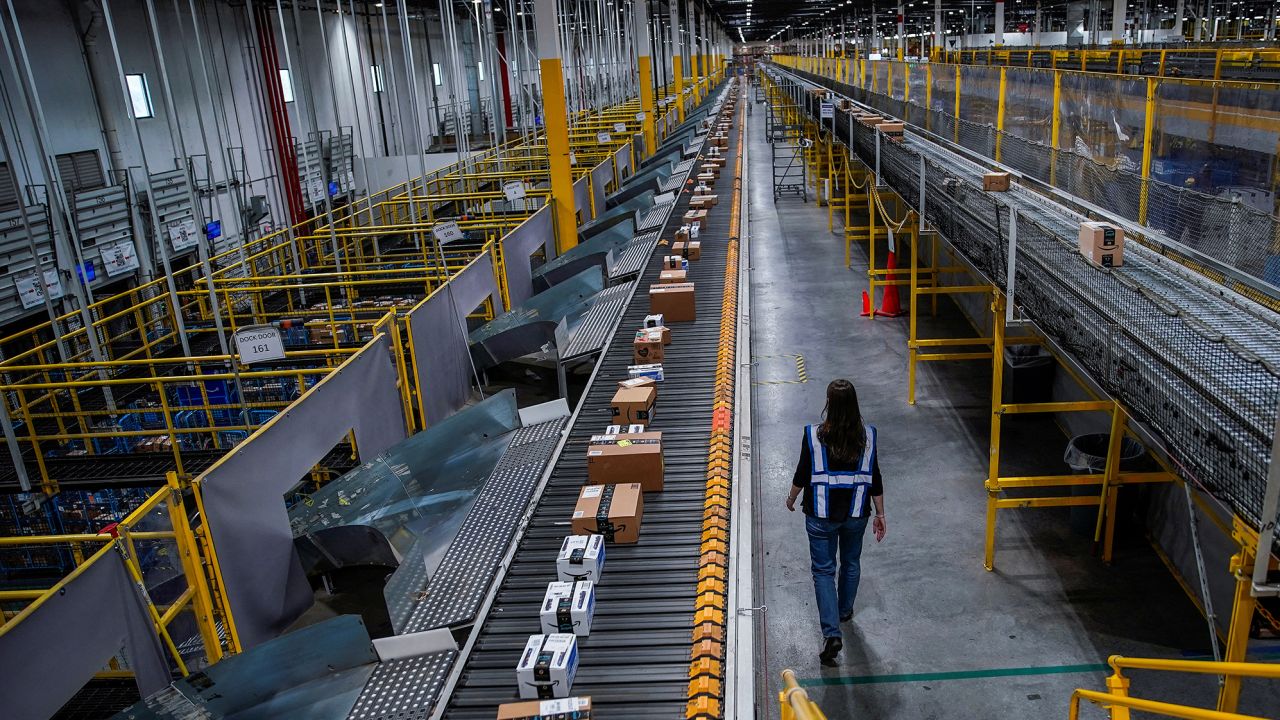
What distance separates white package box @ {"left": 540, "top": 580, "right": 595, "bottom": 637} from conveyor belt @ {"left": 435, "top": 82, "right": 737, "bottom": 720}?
0.07 m

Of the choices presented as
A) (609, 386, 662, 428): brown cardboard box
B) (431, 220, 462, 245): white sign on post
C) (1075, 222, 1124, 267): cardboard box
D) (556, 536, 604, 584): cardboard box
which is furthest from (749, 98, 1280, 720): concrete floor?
(431, 220, 462, 245): white sign on post

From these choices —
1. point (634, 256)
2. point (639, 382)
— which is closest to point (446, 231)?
point (634, 256)

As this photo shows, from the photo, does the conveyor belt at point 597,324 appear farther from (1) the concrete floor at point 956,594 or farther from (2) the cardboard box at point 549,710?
(2) the cardboard box at point 549,710

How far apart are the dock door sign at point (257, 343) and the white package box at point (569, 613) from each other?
373cm

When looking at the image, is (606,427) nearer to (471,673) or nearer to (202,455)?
(471,673)

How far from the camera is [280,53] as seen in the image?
64.6 ft

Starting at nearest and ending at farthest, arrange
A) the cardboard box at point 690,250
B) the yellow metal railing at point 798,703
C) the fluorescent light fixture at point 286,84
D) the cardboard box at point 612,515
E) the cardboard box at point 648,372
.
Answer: the yellow metal railing at point 798,703
the cardboard box at point 612,515
the cardboard box at point 648,372
the cardboard box at point 690,250
the fluorescent light fixture at point 286,84

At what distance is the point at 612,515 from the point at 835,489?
1480 millimetres

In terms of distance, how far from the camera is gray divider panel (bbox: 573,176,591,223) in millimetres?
16234

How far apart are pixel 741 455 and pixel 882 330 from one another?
776cm

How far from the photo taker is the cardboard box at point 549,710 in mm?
3037

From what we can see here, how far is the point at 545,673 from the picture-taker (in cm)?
319

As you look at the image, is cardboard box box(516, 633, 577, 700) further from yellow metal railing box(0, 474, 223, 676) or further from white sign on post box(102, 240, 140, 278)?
white sign on post box(102, 240, 140, 278)

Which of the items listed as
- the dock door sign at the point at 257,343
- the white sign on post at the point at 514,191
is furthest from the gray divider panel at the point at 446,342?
the white sign on post at the point at 514,191
